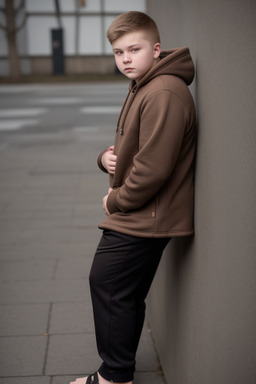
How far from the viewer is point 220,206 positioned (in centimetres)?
185

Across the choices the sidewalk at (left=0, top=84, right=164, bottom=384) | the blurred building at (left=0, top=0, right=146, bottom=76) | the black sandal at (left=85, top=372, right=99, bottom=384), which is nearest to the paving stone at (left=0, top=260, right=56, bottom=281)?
the sidewalk at (left=0, top=84, right=164, bottom=384)

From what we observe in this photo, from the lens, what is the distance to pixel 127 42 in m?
2.19

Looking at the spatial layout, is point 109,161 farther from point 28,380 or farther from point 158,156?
point 28,380

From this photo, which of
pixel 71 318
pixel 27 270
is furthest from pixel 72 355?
pixel 27 270

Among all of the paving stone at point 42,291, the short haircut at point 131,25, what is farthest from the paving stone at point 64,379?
the short haircut at point 131,25

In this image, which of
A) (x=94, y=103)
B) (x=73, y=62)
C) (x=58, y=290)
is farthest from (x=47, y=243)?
(x=73, y=62)

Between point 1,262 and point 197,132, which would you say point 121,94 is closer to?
point 1,262

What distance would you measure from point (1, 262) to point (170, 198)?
2859 mm

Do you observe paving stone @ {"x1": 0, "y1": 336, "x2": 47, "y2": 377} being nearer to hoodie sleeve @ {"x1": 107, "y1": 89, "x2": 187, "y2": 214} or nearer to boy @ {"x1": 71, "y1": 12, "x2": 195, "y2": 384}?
boy @ {"x1": 71, "y1": 12, "x2": 195, "y2": 384}

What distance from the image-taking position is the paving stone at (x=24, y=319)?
3547 mm

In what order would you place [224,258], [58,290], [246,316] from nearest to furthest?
[246,316] < [224,258] < [58,290]

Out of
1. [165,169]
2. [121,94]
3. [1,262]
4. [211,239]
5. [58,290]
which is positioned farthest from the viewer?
[121,94]

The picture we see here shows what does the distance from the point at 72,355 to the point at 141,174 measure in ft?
5.05

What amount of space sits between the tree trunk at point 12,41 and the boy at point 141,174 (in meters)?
32.4
